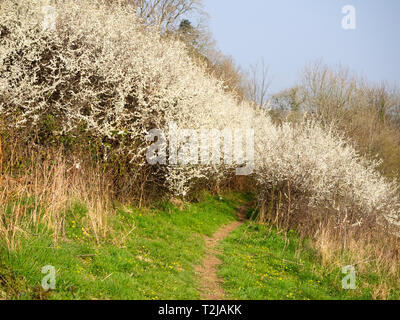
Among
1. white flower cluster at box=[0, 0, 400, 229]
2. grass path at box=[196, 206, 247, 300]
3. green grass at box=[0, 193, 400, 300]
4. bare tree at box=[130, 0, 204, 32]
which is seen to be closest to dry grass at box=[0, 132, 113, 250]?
green grass at box=[0, 193, 400, 300]

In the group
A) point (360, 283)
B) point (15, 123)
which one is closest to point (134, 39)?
point (15, 123)

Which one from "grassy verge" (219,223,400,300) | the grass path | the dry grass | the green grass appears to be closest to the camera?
the green grass

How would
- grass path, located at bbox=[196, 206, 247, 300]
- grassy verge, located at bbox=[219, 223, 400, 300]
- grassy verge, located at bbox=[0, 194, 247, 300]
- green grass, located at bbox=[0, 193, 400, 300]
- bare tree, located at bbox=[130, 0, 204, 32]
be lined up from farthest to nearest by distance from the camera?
1. bare tree, located at bbox=[130, 0, 204, 32]
2. grassy verge, located at bbox=[219, 223, 400, 300]
3. grass path, located at bbox=[196, 206, 247, 300]
4. green grass, located at bbox=[0, 193, 400, 300]
5. grassy verge, located at bbox=[0, 194, 247, 300]

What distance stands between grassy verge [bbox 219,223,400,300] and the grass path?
0.51 ft

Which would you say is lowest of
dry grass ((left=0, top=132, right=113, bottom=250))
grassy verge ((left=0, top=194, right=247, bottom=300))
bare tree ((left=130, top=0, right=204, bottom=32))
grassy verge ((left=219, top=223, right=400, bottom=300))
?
grassy verge ((left=219, top=223, right=400, bottom=300))

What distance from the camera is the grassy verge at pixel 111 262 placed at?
417 centimetres

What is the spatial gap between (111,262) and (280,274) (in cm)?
357

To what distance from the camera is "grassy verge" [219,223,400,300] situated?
615 cm

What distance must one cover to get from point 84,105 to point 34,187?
3.80 m

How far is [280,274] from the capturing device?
7.23m

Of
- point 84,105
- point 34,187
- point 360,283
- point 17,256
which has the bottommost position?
point 360,283

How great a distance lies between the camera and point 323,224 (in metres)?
10.4

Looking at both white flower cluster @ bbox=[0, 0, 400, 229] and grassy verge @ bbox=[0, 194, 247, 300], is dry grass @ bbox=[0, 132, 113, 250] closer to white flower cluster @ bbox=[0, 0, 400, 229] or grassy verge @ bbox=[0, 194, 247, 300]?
grassy verge @ bbox=[0, 194, 247, 300]

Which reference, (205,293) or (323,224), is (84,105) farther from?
(323,224)
